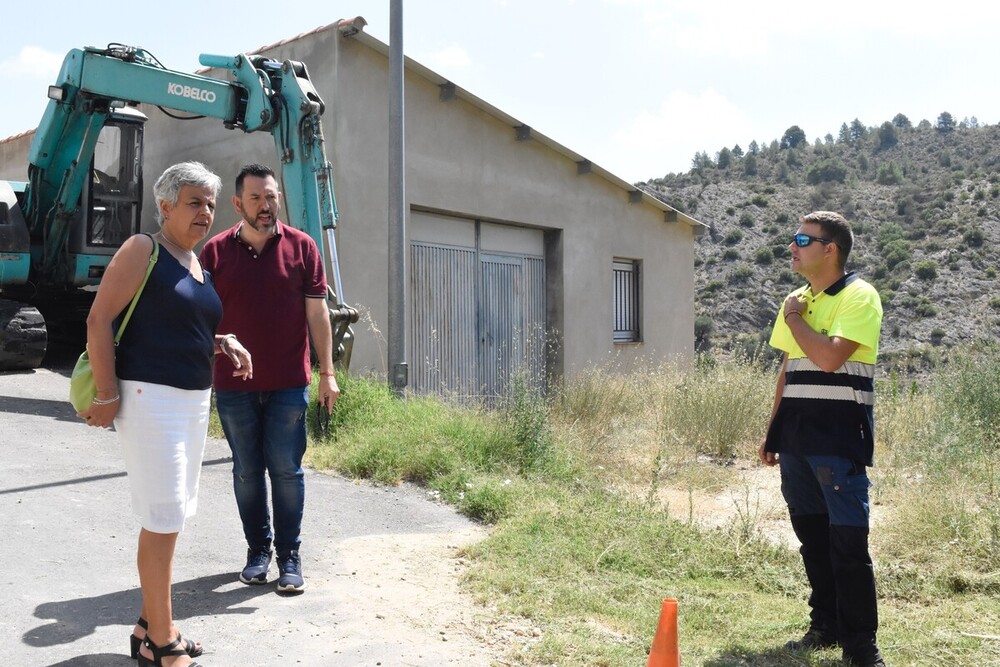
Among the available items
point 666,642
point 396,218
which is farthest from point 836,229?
point 396,218

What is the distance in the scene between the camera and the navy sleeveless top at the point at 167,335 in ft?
11.4

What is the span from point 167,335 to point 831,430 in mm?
2815

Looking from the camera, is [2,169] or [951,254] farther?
[951,254]

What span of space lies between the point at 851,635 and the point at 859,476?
687mm

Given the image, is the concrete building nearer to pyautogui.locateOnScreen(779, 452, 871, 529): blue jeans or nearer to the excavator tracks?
the excavator tracks

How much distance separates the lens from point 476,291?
45.8 ft

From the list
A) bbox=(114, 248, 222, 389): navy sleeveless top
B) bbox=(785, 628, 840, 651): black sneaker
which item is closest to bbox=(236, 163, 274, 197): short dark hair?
bbox=(114, 248, 222, 389): navy sleeveless top

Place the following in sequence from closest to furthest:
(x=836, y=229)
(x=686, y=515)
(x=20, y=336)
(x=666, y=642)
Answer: (x=666, y=642), (x=836, y=229), (x=686, y=515), (x=20, y=336)

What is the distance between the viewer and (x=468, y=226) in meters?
13.9

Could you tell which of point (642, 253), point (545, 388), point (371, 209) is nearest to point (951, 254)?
point (642, 253)

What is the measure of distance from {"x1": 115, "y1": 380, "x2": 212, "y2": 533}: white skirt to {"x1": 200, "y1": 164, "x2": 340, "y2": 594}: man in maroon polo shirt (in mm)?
1108

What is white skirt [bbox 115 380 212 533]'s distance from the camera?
3.43 meters

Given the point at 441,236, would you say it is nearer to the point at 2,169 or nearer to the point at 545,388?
the point at 545,388

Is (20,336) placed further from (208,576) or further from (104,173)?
(208,576)
